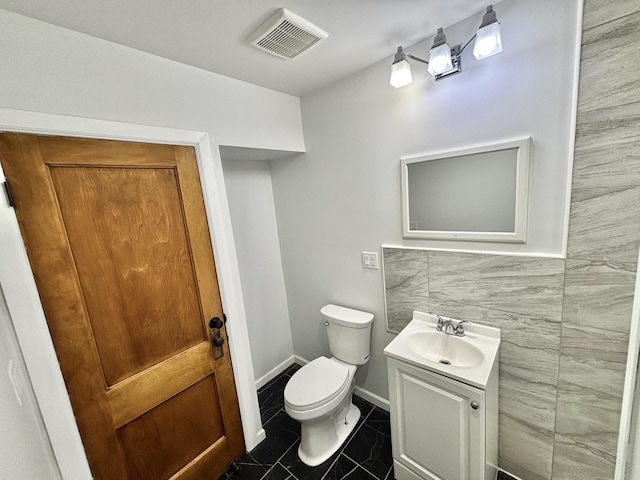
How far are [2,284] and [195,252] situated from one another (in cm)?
69

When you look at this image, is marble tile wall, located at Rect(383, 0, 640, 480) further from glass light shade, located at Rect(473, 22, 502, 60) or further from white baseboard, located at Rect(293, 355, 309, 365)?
white baseboard, located at Rect(293, 355, 309, 365)

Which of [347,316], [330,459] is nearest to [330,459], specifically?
[330,459]

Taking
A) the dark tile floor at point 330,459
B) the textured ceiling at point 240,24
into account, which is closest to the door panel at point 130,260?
the textured ceiling at point 240,24

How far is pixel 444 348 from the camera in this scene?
1500 mm

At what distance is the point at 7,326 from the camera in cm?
95

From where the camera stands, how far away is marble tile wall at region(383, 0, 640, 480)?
994 mm

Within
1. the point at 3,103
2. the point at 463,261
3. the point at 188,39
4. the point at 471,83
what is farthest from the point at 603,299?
the point at 3,103

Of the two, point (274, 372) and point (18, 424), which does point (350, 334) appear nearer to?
point (274, 372)

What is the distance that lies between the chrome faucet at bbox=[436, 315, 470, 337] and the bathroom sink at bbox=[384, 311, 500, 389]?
2 centimetres

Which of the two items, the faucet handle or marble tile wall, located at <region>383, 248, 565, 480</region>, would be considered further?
the faucet handle

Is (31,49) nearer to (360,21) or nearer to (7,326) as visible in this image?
(7,326)

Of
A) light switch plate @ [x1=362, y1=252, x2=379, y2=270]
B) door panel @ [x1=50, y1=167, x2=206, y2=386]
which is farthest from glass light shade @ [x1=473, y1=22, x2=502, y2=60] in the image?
door panel @ [x1=50, y1=167, x2=206, y2=386]

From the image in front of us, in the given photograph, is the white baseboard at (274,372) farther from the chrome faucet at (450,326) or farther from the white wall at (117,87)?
the white wall at (117,87)

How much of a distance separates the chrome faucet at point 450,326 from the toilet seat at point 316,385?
701mm
